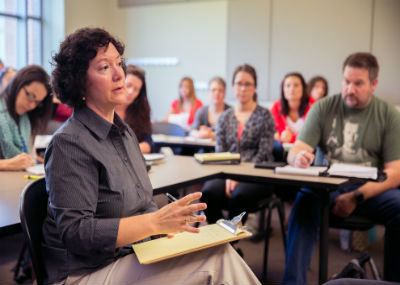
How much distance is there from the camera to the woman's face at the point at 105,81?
4.19ft

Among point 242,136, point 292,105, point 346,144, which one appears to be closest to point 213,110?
point 292,105

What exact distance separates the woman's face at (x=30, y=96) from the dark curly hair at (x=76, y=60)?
1037 millimetres

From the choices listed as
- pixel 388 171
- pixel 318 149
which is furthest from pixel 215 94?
pixel 388 171

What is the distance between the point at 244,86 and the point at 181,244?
78.9 inches

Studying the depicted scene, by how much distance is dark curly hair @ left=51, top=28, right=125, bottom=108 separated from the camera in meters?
1.25

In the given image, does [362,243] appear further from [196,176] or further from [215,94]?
[215,94]

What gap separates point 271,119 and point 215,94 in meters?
1.58

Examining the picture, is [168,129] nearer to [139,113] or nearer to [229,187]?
[139,113]

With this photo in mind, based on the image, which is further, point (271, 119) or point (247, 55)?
point (247, 55)

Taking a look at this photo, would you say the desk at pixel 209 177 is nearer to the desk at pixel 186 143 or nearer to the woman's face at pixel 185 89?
the desk at pixel 186 143

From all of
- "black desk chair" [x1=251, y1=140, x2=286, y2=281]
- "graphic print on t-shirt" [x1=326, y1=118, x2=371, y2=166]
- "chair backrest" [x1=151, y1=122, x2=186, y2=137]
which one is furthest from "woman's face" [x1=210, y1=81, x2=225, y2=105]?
"graphic print on t-shirt" [x1=326, y1=118, x2=371, y2=166]

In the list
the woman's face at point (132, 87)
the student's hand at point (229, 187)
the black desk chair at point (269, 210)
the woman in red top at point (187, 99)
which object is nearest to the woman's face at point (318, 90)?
the woman in red top at point (187, 99)

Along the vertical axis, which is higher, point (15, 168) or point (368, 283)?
point (15, 168)

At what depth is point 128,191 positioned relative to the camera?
125 centimetres
